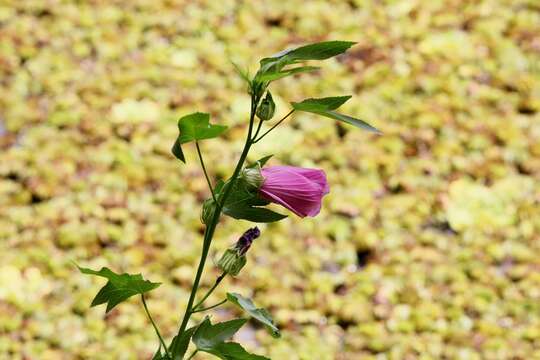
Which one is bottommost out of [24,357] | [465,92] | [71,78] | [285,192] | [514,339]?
[514,339]

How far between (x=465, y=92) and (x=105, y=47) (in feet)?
4.92

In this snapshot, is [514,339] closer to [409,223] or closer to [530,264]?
[530,264]

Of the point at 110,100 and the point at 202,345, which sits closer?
the point at 202,345

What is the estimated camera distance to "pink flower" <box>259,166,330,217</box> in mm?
1009

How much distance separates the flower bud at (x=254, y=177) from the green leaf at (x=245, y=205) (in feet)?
0.04

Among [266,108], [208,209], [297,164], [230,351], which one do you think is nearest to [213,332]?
[230,351]

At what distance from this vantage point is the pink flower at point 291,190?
Answer: 3.31 ft

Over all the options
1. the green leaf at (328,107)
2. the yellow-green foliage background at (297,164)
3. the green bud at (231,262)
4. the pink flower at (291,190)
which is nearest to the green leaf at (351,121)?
the green leaf at (328,107)

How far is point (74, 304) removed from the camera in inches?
111

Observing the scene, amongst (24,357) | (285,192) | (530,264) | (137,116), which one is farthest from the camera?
(137,116)

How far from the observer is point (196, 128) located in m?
1.02

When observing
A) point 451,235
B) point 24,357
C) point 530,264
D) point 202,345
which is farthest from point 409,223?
point 202,345

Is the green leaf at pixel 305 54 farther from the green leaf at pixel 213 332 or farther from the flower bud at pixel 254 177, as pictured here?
the green leaf at pixel 213 332

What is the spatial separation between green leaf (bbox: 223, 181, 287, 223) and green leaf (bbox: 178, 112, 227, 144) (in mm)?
62
